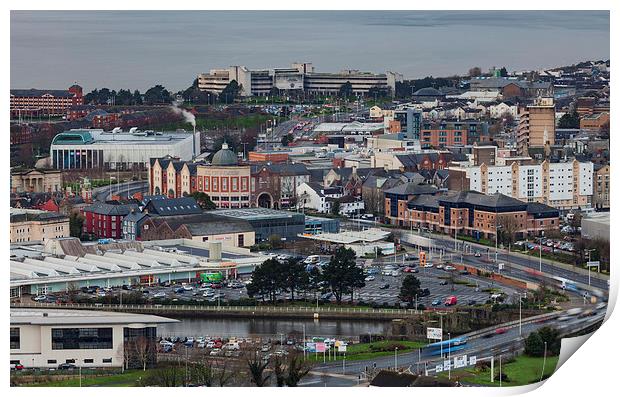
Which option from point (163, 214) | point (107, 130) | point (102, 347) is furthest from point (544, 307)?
Answer: point (107, 130)

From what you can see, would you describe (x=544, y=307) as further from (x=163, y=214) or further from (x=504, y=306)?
(x=163, y=214)

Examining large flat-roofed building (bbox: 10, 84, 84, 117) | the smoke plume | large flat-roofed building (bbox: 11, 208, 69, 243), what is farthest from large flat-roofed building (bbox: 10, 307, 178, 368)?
the smoke plume

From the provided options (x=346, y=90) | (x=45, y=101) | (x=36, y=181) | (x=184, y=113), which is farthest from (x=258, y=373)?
(x=346, y=90)

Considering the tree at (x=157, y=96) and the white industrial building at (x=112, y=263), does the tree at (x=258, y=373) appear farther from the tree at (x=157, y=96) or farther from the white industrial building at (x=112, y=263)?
the tree at (x=157, y=96)

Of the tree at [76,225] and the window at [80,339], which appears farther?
the tree at [76,225]

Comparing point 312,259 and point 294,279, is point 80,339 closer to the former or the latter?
point 294,279

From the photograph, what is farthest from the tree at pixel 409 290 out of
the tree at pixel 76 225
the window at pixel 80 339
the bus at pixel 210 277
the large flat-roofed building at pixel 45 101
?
the large flat-roofed building at pixel 45 101

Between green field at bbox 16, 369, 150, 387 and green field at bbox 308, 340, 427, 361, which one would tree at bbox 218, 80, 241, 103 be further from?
green field at bbox 16, 369, 150, 387
